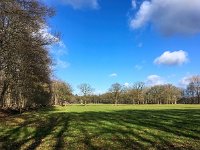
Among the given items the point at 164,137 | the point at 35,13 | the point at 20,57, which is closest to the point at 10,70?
the point at 20,57

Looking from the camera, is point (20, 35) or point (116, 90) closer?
point (20, 35)

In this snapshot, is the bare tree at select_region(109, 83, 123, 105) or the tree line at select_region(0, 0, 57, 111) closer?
the tree line at select_region(0, 0, 57, 111)

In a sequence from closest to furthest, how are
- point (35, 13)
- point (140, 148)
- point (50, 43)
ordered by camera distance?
point (140, 148), point (35, 13), point (50, 43)

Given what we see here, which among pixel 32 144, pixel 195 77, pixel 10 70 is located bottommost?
pixel 32 144

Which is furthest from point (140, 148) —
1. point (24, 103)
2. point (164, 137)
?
point (24, 103)

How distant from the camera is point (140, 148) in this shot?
14.5 metres

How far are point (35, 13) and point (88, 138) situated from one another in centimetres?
1252

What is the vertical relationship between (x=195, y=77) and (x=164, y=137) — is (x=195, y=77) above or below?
above

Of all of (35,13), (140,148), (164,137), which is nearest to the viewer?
(140,148)

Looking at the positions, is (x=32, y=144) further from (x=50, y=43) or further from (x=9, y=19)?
(x=50, y=43)

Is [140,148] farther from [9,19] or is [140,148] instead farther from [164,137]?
[9,19]

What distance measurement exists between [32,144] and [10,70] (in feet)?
62.9

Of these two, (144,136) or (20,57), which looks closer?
(144,136)

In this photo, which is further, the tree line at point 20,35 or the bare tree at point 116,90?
the bare tree at point 116,90
